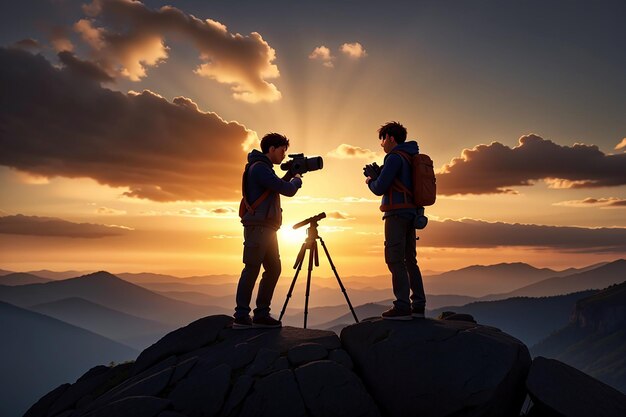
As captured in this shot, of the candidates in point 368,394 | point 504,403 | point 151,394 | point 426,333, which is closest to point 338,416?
point 368,394

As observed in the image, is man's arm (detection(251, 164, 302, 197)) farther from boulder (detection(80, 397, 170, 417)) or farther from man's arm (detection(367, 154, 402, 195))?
boulder (detection(80, 397, 170, 417))

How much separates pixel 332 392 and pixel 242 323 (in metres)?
3.58

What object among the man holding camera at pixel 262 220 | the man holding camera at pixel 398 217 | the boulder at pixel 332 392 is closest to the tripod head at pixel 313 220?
the man holding camera at pixel 262 220

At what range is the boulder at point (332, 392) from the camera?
27.3 ft

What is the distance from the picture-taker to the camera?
35.3 ft

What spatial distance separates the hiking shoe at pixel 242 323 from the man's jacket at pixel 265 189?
2.49 metres

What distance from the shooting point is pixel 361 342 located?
9984 millimetres

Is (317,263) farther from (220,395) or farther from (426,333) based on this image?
(220,395)

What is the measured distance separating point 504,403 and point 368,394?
2660 mm

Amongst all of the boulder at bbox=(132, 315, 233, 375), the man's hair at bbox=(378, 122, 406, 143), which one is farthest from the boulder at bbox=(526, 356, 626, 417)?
the boulder at bbox=(132, 315, 233, 375)

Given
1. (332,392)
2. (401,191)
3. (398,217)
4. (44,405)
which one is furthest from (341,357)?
(44,405)

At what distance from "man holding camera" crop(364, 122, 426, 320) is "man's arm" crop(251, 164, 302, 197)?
173 centimetres

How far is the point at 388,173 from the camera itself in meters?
9.86

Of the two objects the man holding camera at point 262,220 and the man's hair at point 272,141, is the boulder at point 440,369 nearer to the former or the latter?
the man holding camera at point 262,220
